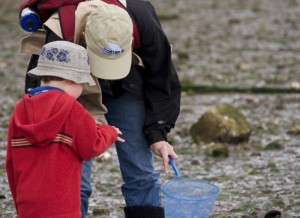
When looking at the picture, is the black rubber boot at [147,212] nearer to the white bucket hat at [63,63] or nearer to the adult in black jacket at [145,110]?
the adult in black jacket at [145,110]

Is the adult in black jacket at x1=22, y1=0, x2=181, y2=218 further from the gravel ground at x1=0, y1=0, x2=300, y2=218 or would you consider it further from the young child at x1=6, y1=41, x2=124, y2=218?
the gravel ground at x1=0, y1=0, x2=300, y2=218

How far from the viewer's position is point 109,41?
3404 mm

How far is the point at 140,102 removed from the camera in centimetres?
384

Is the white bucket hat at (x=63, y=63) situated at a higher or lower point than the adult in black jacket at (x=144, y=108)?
higher

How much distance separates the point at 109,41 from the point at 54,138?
49cm

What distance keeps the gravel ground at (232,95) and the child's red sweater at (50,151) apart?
4.30 feet

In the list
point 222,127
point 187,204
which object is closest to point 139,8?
point 187,204

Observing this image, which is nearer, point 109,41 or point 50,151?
point 50,151

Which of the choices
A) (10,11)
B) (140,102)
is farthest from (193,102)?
(10,11)

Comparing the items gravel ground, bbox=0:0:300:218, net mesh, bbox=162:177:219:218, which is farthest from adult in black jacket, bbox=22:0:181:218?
gravel ground, bbox=0:0:300:218

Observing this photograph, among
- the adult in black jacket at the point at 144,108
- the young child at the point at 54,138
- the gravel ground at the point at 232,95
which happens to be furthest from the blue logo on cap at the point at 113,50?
the gravel ground at the point at 232,95

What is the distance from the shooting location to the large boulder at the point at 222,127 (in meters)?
6.27

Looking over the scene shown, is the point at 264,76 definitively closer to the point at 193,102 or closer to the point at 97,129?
the point at 193,102

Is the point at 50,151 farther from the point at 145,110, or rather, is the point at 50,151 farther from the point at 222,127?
the point at 222,127
